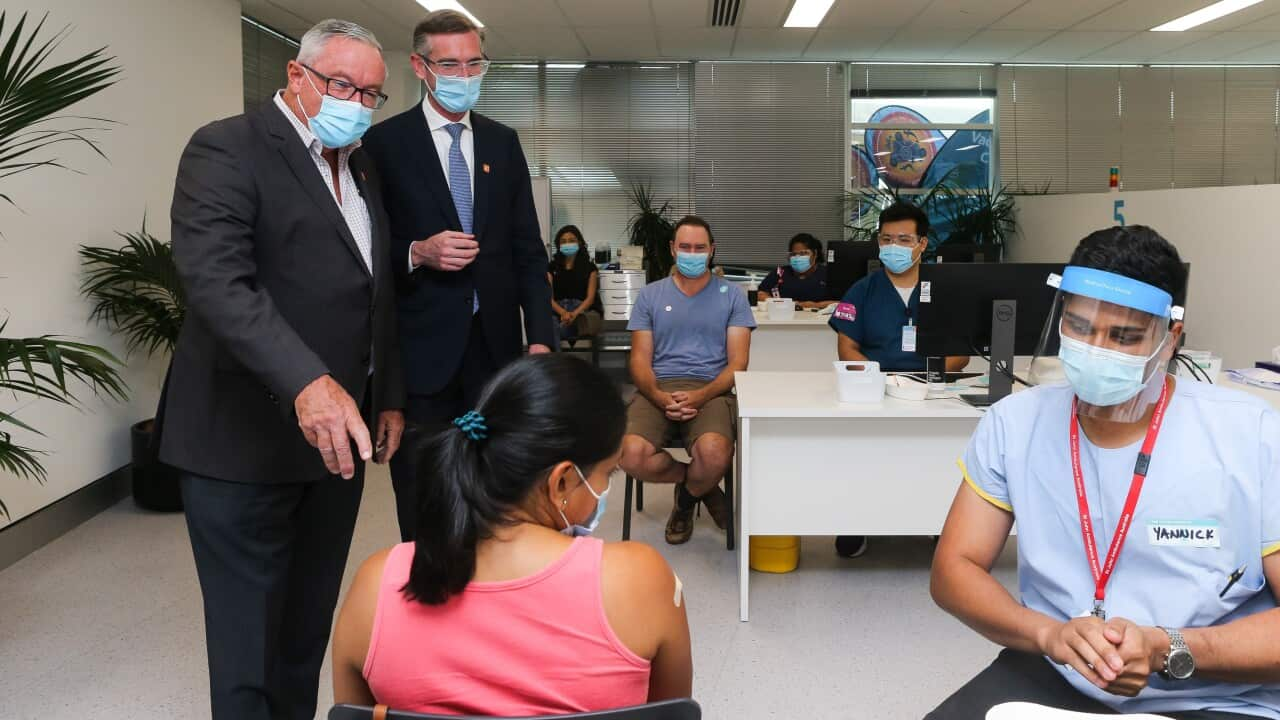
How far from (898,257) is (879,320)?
26 cm

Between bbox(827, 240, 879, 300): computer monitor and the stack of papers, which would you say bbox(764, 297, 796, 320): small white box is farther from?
the stack of papers

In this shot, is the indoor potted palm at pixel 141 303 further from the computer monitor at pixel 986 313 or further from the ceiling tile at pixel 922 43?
the ceiling tile at pixel 922 43

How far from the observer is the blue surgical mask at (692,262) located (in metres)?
4.16

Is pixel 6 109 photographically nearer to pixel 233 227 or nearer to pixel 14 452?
pixel 14 452

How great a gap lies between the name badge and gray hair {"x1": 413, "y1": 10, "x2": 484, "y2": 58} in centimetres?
175

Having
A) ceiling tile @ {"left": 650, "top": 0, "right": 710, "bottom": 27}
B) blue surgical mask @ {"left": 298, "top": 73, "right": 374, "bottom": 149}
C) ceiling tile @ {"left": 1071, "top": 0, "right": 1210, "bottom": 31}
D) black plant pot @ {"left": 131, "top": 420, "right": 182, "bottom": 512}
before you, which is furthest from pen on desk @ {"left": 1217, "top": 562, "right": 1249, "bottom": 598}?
ceiling tile @ {"left": 1071, "top": 0, "right": 1210, "bottom": 31}

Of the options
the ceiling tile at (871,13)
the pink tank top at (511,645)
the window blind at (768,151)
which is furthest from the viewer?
the window blind at (768,151)

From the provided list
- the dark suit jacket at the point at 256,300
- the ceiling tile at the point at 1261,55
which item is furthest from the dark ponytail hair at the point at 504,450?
the ceiling tile at the point at 1261,55

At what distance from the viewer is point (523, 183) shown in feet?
8.07

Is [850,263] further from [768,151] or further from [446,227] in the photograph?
[768,151]

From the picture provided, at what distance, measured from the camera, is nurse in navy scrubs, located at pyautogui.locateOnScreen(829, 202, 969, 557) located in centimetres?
386

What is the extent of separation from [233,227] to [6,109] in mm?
1495

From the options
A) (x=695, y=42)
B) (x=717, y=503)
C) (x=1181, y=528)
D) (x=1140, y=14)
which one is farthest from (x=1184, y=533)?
(x=695, y=42)

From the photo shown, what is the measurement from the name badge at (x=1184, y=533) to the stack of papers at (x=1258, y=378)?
2.03 meters
